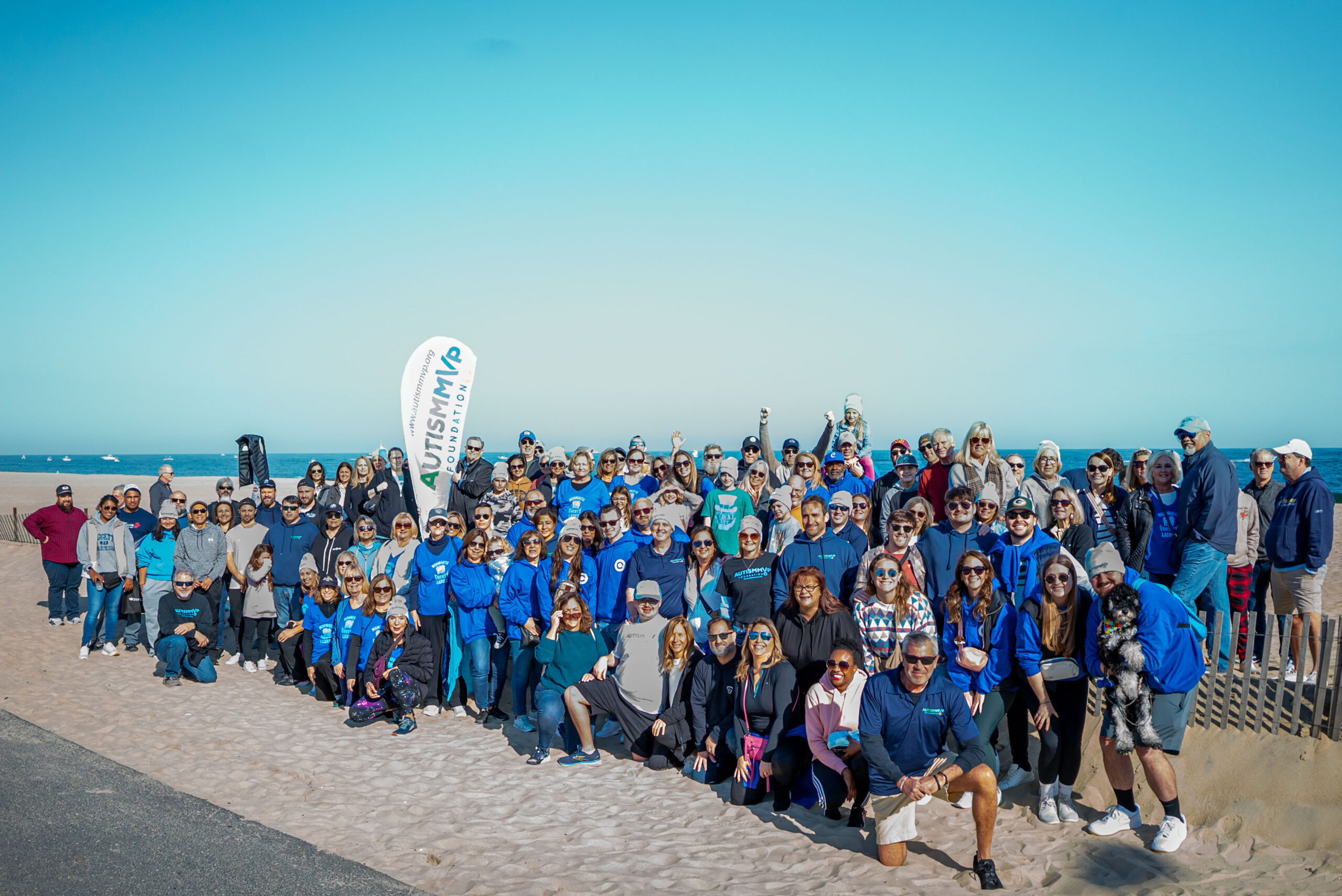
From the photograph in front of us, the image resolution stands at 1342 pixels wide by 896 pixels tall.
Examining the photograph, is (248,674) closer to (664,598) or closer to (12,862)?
(12,862)

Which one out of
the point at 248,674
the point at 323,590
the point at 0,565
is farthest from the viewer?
the point at 0,565

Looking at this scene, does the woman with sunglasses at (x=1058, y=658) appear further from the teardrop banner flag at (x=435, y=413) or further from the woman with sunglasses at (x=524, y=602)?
the teardrop banner flag at (x=435, y=413)

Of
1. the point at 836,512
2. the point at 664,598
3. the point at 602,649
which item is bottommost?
the point at 602,649

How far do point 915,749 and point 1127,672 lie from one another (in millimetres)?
A: 1441

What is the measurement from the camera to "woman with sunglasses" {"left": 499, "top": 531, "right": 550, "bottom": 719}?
774 cm

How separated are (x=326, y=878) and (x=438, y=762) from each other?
86.0 inches

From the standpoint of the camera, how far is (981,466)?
24.7 feet

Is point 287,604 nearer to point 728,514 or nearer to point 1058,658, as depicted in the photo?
point 728,514

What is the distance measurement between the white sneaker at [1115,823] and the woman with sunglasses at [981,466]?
111 inches

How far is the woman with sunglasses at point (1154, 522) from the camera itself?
6898 millimetres

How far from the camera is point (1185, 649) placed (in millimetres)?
5148

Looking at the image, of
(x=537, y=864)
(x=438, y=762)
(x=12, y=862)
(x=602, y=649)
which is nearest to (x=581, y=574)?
(x=602, y=649)

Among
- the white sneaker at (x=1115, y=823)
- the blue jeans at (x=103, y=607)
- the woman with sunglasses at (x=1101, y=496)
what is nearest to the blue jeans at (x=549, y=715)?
the white sneaker at (x=1115, y=823)

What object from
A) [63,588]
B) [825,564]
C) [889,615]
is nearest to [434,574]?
[825,564]
